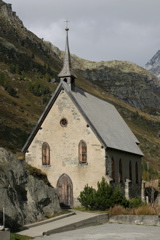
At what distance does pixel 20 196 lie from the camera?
25562mm

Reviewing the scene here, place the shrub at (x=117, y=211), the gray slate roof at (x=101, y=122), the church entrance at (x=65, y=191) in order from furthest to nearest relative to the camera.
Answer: the gray slate roof at (x=101, y=122)
the church entrance at (x=65, y=191)
the shrub at (x=117, y=211)

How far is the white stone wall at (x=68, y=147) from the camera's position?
3666cm

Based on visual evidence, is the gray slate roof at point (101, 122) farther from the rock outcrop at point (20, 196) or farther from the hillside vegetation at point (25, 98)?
the hillside vegetation at point (25, 98)

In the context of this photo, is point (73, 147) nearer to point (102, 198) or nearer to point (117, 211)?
point (102, 198)

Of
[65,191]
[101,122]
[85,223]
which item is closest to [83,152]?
[65,191]

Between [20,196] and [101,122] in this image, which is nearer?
[20,196]

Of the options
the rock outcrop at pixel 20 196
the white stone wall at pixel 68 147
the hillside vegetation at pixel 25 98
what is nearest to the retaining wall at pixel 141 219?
Answer: the rock outcrop at pixel 20 196

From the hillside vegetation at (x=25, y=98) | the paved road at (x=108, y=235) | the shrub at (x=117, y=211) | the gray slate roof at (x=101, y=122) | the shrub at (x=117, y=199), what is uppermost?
the hillside vegetation at (x=25, y=98)

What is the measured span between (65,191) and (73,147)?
431 cm

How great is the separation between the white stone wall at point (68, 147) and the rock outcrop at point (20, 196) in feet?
26.8

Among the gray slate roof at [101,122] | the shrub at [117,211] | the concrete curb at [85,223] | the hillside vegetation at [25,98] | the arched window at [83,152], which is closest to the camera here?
the concrete curb at [85,223]

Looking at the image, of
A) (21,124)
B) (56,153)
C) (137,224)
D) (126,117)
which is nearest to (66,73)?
(56,153)

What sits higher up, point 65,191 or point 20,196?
point 20,196

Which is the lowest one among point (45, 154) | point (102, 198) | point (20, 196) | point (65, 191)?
point (102, 198)
